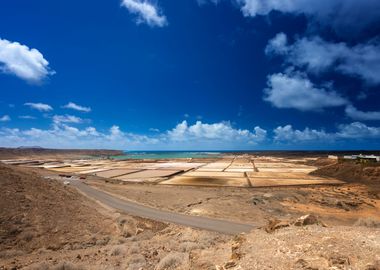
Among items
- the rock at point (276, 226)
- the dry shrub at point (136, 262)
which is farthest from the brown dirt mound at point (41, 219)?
the rock at point (276, 226)

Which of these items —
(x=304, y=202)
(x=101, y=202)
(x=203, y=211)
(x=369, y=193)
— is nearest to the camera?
(x=203, y=211)

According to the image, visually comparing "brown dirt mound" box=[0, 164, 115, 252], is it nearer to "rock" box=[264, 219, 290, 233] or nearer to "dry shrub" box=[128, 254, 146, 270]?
"dry shrub" box=[128, 254, 146, 270]

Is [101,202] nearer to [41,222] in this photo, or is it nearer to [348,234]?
[41,222]

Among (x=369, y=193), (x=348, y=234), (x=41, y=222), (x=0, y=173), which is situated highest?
(x=0, y=173)

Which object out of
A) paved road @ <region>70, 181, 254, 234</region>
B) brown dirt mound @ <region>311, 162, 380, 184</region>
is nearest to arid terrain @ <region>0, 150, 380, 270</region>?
paved road @ <region>70, 181, 254, 234</region>

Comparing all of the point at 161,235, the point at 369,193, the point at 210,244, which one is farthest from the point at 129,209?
the point at 369,193

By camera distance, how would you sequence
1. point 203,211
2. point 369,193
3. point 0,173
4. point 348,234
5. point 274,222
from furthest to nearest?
point 369,193, point 203,211, point 0,173, point 274,222, point 348,234

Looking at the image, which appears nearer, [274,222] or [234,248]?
[234,248]

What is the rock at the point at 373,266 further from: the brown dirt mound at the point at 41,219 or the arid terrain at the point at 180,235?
the brown dirt mound at the point at 41,219
